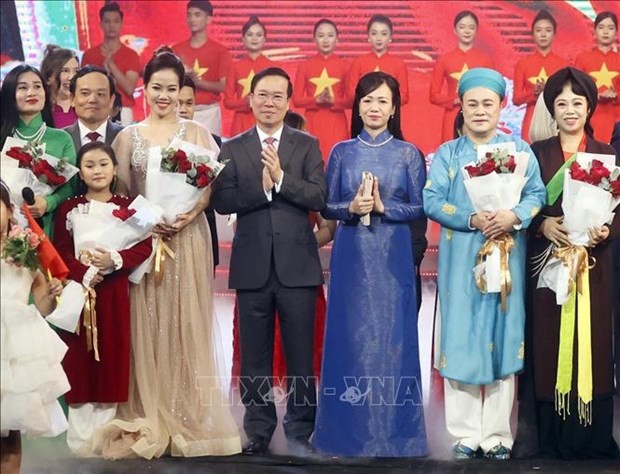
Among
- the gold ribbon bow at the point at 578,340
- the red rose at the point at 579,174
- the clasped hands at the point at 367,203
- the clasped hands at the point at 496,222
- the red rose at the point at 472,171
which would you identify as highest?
the red rose at the point at 472,171

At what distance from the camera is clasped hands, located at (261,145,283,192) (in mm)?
6348

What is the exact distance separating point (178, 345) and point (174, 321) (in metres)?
0.11

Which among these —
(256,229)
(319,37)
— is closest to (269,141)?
(256,229)

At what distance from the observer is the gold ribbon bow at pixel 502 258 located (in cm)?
625

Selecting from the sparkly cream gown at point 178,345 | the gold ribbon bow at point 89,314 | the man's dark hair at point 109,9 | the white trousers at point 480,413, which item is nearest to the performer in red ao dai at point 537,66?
the man's dark hair at point 109,9

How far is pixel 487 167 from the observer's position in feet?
20.3

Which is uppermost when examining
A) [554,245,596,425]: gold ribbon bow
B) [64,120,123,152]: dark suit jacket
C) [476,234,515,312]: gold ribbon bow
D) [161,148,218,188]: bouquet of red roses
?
[64,120,123,152]: dark suit jacket

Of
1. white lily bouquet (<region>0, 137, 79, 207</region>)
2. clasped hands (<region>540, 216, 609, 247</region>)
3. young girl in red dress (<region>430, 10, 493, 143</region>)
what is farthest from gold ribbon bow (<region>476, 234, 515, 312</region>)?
young girl in red dress (<region>430, 10, 493, 143</region>)

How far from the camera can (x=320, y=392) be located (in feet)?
21.3

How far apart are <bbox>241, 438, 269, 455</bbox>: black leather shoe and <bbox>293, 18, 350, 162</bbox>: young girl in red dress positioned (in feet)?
11.8

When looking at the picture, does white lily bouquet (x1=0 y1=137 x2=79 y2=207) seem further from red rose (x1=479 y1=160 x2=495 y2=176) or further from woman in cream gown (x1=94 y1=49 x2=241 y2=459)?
red rose (x1=479 y1=160 x2=495 y2=176)

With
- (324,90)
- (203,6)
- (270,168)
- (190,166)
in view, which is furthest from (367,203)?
(203,6)

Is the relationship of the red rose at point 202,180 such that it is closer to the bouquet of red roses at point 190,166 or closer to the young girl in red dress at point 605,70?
the bouquet of red roses at point 190,166

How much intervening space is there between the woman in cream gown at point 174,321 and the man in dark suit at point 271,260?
0.49 feet
